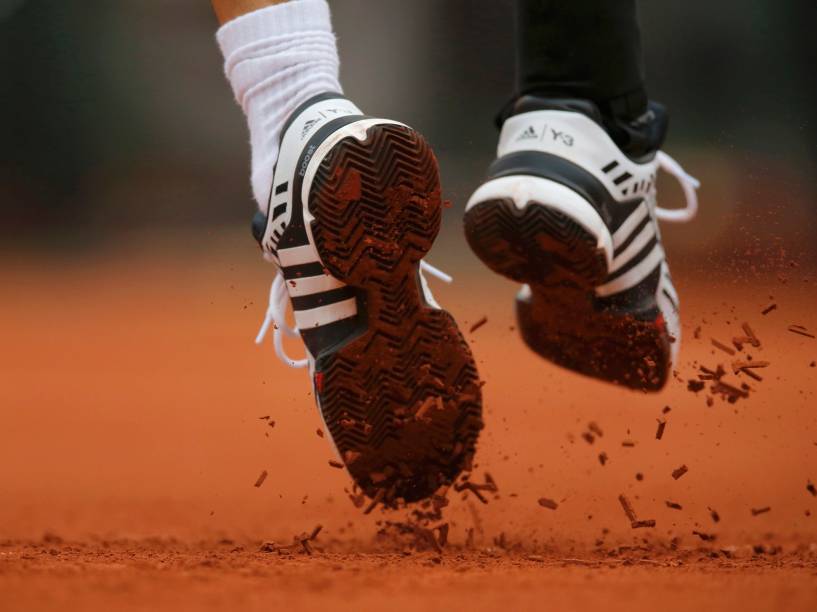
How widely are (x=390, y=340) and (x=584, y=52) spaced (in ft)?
1.61

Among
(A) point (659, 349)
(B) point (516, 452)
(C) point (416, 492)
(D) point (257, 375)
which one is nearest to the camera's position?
(C) point (416, 492)

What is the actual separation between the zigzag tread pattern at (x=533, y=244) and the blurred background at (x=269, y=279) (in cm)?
42

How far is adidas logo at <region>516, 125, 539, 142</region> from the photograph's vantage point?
136 cm

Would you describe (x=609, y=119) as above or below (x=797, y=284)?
above

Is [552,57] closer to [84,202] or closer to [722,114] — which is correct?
[722,114]

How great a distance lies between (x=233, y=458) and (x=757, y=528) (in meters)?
1.08

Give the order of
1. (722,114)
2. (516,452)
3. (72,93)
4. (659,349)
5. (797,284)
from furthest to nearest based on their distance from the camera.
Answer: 1. (72,93)
2. (722,114)
3. (797,284)
4. (516,452)
5. (659,349)

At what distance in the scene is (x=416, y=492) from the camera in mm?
1296

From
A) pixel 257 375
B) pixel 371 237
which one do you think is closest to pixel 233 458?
pixel 257 375

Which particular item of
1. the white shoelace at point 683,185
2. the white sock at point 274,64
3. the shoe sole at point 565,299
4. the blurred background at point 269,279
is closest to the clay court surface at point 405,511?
the blurred background at point 269,279

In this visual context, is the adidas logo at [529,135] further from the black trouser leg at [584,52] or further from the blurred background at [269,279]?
the blurred background at [269,279]

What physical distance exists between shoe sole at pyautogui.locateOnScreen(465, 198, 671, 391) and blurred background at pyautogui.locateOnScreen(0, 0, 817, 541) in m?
0.25

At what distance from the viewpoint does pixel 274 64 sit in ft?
4.14

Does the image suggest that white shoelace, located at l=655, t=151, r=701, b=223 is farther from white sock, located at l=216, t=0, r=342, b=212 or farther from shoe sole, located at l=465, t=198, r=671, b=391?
white sock, located at l=216, t=0, r=342, b=212
